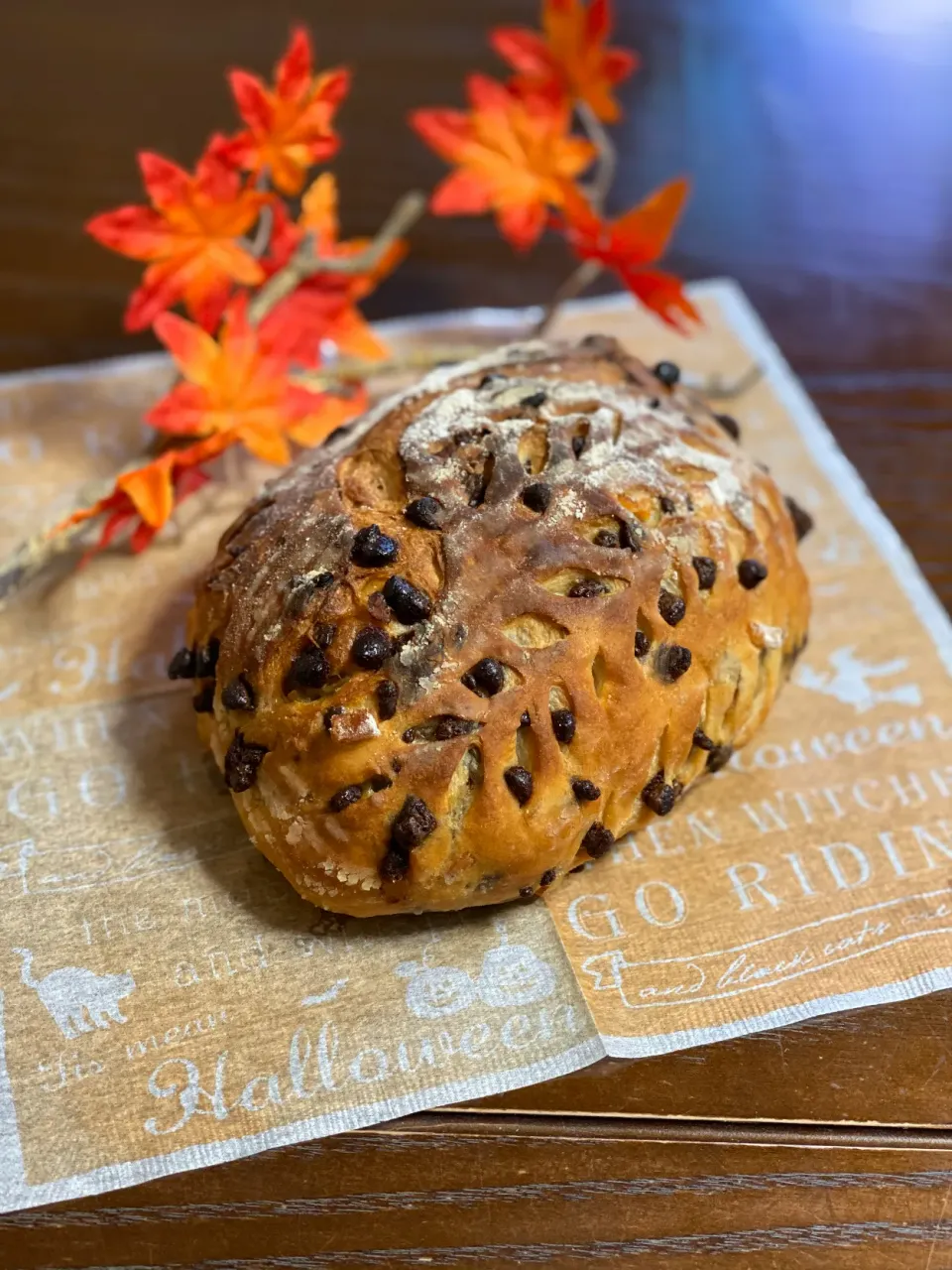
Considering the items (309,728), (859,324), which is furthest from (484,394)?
(859,324)

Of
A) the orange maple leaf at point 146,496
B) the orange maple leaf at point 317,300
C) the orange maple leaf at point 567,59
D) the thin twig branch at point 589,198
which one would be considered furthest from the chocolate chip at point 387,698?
the orange maple leaf at point 567,59

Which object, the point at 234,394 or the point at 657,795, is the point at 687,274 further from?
the point at 657,795

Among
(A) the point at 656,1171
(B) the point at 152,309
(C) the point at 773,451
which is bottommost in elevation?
(A) the point at 656,1171

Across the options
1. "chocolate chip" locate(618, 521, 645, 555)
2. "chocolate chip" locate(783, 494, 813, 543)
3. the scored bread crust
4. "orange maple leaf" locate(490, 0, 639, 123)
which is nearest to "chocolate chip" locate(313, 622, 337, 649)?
the scored bread crust

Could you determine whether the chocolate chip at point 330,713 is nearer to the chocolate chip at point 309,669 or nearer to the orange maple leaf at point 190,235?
the chocolate chip at point 309,669

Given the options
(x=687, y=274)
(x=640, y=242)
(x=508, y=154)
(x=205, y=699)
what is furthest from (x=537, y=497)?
(x=687, y=274)

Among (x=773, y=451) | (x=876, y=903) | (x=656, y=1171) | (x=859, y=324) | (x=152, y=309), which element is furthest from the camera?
(x=859, y=324)

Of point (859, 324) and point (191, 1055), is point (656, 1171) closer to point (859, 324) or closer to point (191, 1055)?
point (191, 1055)
